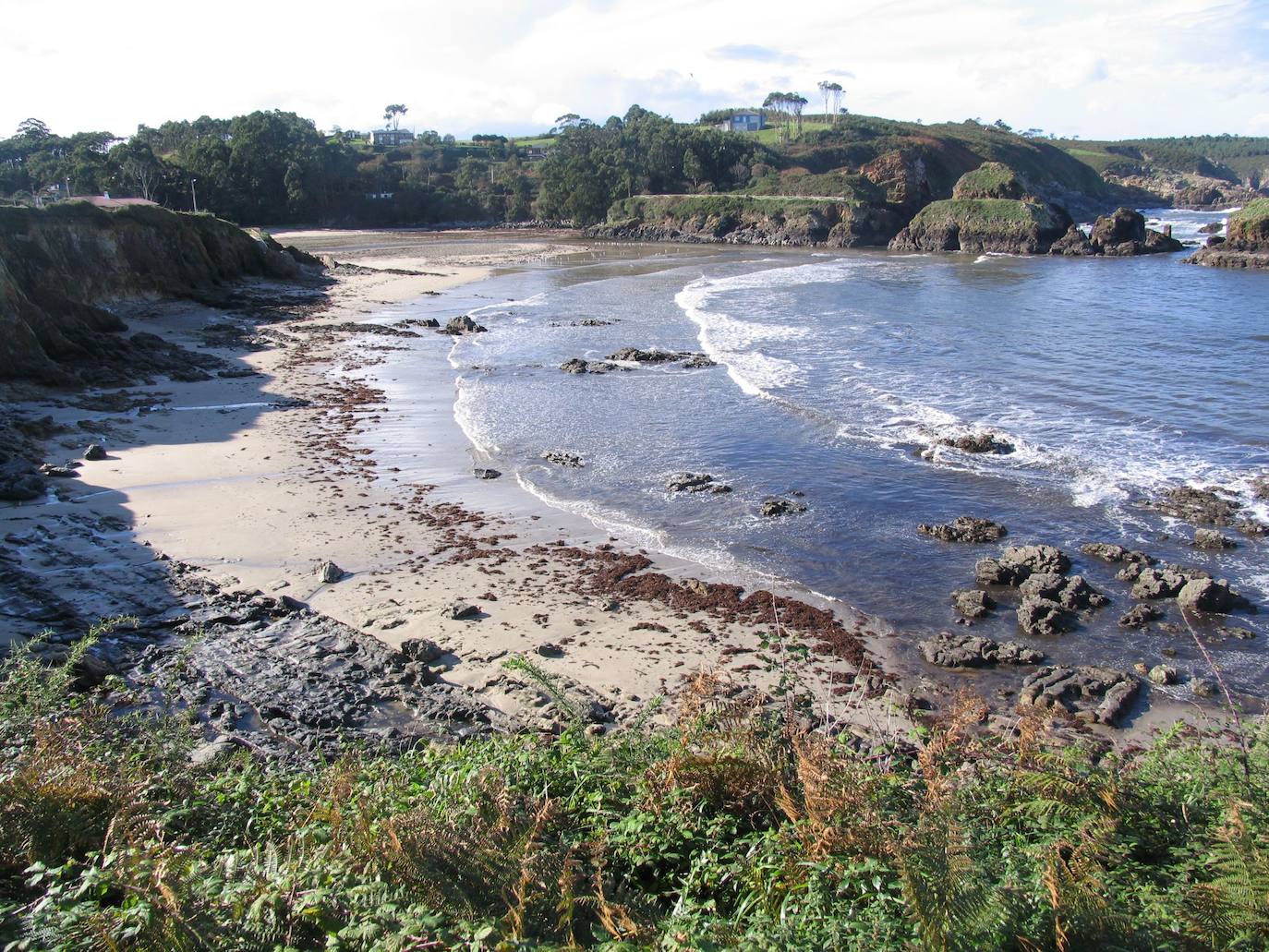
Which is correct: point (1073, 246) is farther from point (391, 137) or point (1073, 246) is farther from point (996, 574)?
point (391, 137)

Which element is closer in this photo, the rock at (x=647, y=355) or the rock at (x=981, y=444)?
the rock at (x=981, y=444)

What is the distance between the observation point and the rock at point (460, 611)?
10.8 meters

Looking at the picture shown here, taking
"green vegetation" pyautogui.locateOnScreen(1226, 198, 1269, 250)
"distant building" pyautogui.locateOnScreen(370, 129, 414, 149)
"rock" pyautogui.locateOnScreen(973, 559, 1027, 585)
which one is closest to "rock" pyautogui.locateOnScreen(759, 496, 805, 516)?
"rock" pyautogui.locateOnScreen(973, 559, 1027, 585)

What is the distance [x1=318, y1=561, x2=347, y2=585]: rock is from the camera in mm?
11664

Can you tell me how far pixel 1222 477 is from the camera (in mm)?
15977

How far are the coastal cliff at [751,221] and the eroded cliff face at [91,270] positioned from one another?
52971 millimetres

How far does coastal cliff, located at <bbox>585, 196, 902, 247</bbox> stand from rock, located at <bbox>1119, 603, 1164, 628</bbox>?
74.9m

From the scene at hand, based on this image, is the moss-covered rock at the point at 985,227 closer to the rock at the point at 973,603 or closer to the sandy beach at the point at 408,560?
the sandy beach at the point at 408,560

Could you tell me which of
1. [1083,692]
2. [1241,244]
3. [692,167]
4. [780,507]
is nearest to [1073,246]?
[1241,244]

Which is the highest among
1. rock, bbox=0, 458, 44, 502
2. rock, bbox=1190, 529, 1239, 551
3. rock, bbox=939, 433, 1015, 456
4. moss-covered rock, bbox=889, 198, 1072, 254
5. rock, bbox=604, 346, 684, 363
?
moss-covered rock, bbox=889, 198, 1072, 254

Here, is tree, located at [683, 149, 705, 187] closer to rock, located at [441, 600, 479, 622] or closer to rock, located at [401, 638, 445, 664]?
rock, located at [441, 600, 479, 622]

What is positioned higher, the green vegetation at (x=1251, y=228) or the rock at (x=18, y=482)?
the green vegetation at (x=1251, y=228)

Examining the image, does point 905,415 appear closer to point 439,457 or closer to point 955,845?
point 439,457

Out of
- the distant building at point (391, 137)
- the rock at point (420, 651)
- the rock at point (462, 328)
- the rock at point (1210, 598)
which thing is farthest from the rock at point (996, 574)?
the distant building at point (391, 137)
